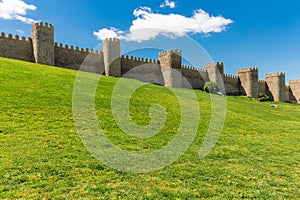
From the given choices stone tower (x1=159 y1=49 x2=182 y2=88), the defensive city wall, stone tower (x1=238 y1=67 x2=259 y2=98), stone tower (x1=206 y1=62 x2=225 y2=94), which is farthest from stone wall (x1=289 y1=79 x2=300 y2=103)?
stone tower (x1=159 y1=49 x2=182 y2=88)

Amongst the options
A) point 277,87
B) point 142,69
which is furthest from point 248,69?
point 142,69

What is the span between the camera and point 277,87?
207 feet

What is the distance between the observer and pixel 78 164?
7.50 meters

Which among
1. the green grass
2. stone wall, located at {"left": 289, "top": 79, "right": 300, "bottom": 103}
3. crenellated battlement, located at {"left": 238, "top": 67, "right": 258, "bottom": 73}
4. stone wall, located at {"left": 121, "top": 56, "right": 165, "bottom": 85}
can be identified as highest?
crenellated battlement, located at {"left": 238, "top": 67, "right": 258, "bottom": 73}

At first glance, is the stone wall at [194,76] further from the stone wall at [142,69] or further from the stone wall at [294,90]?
the stone wall at [294,90]

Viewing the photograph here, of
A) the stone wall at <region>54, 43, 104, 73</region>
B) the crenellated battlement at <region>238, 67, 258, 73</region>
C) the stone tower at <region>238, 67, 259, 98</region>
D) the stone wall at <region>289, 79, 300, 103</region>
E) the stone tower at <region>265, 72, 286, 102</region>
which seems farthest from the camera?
the stone wall at <region>289, 79, 300, 103</region>

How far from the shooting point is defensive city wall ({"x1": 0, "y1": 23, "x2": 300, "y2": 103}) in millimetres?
33844

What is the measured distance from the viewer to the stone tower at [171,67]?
45094 millimetres

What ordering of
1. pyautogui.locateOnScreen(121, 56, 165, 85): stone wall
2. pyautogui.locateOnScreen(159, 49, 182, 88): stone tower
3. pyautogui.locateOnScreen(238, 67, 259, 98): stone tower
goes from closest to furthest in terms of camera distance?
pyautogui.locateOnScreen(121, 56, 165, 85): stone wall < pyautogui.locateOnScreen(159, 49, 182, 88): stone tower < pyautogui.locateOnScreen(238, 67, 259, 98): stone tower

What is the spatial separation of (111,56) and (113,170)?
34074 millimetres

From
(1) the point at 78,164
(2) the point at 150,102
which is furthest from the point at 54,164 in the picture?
(2) the point at 150,102

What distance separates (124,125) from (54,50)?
2800cm

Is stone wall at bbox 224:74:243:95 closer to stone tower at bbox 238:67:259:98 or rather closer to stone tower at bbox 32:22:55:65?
stone tower at bbox 238:67:259:98

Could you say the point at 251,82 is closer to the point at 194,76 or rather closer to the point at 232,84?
the point at 232,84
